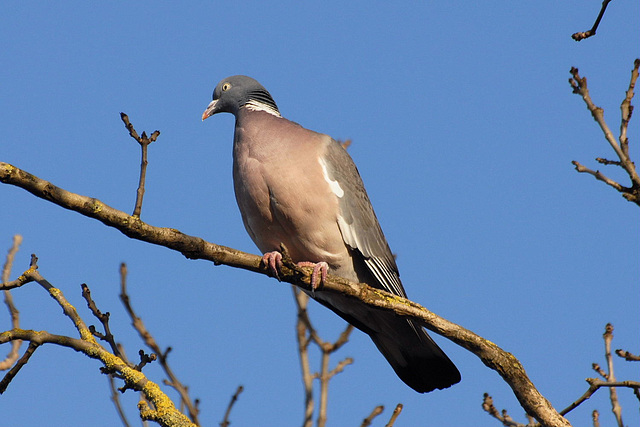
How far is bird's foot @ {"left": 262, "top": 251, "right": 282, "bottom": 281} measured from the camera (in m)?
3.80

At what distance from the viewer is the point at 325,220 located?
4.70 metres

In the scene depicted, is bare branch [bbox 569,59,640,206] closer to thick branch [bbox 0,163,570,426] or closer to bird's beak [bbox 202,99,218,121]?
thick branch [bbox 0,163,570,426]

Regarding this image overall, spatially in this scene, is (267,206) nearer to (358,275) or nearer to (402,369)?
(358,275)

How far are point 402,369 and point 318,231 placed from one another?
1.21m

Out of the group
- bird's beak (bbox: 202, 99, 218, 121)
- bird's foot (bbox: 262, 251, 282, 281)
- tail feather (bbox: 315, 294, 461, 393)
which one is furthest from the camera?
bird's beak (bbox: 202, 99, 218, 121)

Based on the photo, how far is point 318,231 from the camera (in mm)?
4672

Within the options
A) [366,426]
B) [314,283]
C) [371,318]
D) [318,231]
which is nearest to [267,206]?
[318,231]

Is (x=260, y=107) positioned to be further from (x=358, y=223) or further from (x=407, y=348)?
(x=407, y=348)

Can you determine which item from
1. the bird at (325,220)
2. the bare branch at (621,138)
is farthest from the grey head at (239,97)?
the bare branch at (621,138)

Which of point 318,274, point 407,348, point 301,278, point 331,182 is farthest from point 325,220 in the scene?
point 407,348

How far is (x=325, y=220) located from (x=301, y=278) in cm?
78

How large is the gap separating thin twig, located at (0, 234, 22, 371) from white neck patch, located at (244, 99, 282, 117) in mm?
1840

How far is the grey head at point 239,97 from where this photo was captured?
5566mm

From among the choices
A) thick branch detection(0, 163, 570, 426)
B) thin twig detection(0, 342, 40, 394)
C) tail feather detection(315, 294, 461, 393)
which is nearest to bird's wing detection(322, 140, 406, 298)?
tail feather detection(315, 294, 461, 393)
